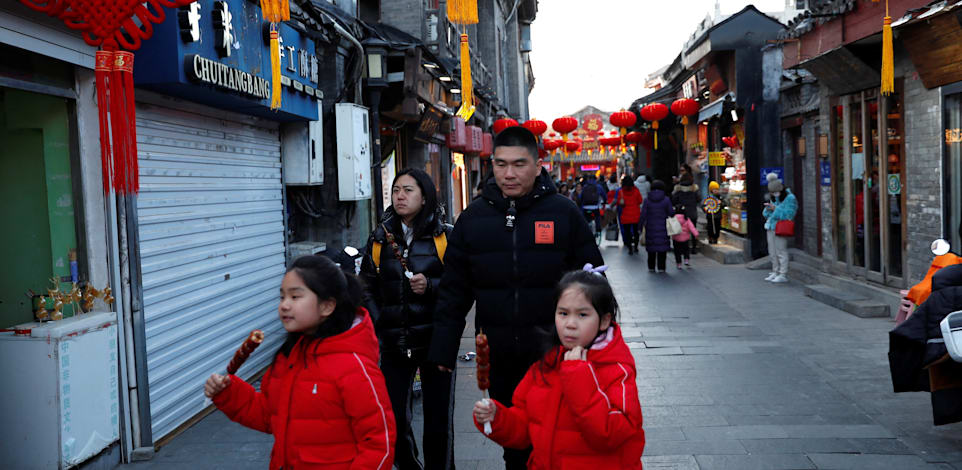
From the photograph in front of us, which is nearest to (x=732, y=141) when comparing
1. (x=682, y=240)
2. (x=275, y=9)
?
(x=682, y=240)

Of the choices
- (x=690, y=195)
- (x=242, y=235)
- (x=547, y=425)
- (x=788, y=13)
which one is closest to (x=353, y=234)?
(x=242, y=235)

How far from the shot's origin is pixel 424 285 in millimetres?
Answer: 4758

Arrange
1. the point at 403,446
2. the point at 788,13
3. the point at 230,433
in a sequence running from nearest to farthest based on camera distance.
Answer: the point at 403,446 < the point at 230,433 < the point at 788,13

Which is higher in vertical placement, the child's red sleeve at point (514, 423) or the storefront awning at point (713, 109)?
the storefront awning at point (713, 109)

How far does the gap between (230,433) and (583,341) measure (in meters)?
4.05

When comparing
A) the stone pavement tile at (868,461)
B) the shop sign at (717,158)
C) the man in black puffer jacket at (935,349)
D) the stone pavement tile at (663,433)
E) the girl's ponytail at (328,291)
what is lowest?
the stone pavement tile at (868,461)

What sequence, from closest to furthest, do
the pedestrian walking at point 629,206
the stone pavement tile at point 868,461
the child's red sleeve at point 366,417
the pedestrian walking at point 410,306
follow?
the child's red sleeve at point 366,417
the pedestrian walking at point 410,306
the stone pavement tile at point 868,461
the pedestrian walking at point 629,206

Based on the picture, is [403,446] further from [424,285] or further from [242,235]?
[242,235]

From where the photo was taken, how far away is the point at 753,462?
5.36m

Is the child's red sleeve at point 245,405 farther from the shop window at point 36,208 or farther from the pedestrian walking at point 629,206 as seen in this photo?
the pedestrian walking at point 629,206

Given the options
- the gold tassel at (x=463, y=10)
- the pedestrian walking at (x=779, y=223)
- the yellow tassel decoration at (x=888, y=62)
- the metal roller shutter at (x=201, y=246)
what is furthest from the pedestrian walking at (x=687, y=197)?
the metal roller shutter at (x=201, y=246)

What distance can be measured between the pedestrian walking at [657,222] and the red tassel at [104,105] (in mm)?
11806

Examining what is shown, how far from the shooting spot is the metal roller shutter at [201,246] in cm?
611

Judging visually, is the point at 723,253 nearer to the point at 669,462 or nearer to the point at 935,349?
the point at 935,349
